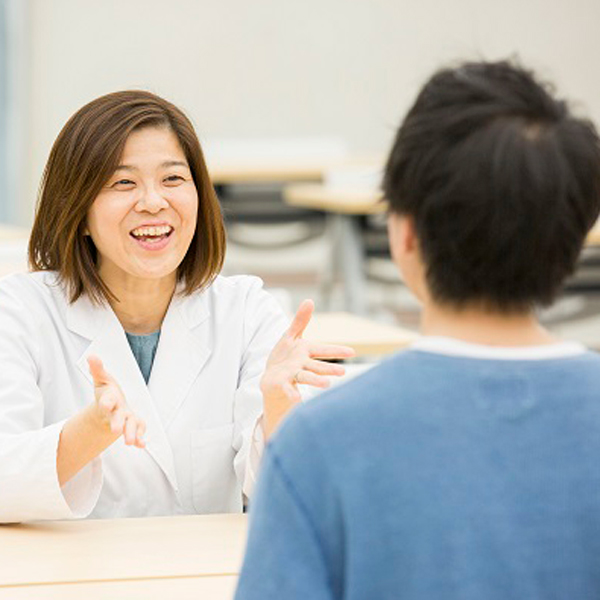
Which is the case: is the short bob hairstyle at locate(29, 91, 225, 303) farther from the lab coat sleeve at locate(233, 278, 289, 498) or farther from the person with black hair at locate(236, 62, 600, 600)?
the person with black hair at locate(236, 62, 600, 600)

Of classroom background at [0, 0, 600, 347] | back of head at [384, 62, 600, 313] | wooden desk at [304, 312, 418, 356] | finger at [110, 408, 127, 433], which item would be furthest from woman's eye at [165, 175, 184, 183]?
classroom background at [0, 0, 600, 347]

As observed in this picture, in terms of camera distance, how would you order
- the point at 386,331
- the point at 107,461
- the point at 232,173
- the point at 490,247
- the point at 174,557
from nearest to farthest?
the point at 490,247, the point at 174,557, the point at 107,461, the point at 386,331, the point at 232,173

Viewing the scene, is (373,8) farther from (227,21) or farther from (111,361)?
(111,361)

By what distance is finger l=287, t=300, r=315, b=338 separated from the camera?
1756 mm

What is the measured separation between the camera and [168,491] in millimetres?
2100

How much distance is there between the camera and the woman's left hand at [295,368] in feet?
5.71

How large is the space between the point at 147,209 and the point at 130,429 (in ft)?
1.80

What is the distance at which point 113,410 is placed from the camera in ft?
5.44

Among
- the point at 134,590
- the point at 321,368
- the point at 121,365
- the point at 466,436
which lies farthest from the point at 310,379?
the point at 466,436

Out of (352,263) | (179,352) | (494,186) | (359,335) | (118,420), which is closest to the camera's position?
(494,186)

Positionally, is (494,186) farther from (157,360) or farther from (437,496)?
(157,360)

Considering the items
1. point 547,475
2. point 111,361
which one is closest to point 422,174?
point 547,475

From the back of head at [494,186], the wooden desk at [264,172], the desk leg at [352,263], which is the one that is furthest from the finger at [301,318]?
the wooden desk at [264,172]

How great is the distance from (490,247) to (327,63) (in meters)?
8.86
